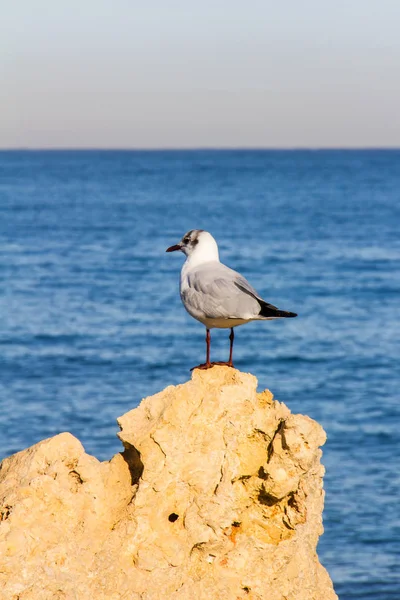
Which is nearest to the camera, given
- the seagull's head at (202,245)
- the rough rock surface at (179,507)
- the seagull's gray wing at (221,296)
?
the rough rock surface at (179,507)

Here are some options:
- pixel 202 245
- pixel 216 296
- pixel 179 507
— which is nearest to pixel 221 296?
pixel 216 296

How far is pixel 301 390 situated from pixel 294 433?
14.5 meters

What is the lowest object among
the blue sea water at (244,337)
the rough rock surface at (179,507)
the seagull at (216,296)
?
the blue sea water at (244,337)

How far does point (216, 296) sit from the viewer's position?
7.03 metres

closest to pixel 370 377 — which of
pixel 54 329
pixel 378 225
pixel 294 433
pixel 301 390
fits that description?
pixel 301 390

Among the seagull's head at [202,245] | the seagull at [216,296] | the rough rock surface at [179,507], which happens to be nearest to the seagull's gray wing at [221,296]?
the seagull at [216,296]

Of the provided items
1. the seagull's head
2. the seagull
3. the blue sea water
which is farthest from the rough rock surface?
the blue sea water

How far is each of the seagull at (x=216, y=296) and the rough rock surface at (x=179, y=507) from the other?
749 mm

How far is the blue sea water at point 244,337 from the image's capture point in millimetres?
14398

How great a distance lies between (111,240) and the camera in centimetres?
5106

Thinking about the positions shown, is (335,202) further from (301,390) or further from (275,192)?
(301,390)

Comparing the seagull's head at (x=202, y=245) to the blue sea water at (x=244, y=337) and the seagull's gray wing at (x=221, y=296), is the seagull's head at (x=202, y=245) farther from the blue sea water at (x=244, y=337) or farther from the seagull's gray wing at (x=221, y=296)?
the blue sea water at (x=244, y=337)

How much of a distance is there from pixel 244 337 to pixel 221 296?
19.8 meters

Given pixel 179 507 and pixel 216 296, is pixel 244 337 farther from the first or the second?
pixel 179 507
